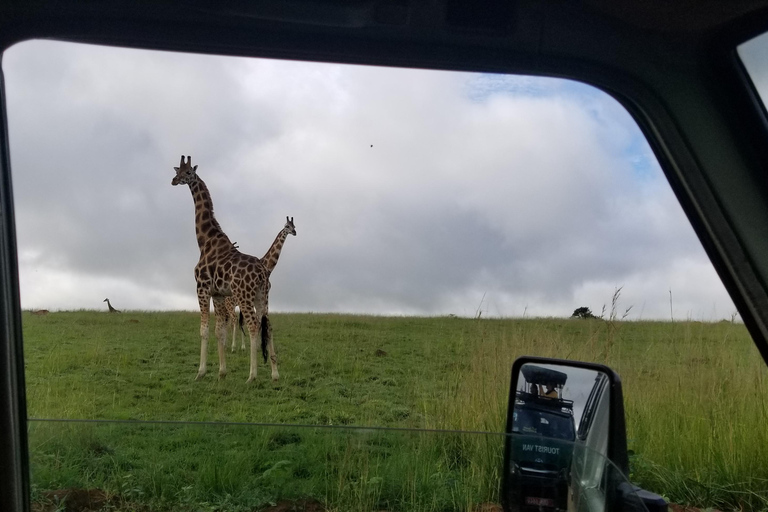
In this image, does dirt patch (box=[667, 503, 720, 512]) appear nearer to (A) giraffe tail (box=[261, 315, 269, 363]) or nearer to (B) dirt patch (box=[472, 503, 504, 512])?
(B) dirt patch (box=[472, 503, 504, 512])

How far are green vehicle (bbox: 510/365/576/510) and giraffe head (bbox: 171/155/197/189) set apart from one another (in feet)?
6.12

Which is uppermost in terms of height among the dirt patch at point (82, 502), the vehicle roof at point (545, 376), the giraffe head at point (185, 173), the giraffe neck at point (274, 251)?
the giraffe head at point (185, 173)

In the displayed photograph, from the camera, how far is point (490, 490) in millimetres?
1436

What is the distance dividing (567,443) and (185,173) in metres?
2.18

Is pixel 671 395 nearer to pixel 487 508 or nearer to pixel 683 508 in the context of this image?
pixel 683 508

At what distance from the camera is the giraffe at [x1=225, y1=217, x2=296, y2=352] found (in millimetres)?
3051

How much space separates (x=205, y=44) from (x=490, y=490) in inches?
40.2

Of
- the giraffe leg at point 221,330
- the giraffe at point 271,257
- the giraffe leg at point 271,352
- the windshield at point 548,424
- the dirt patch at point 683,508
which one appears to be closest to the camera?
the windshield at point 548,424

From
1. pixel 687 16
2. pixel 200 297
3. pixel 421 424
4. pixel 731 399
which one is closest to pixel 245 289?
A: pixel 200 297

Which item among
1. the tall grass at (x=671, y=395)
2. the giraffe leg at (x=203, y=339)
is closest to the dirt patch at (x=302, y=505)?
the tall grass at (x=671, y=395)

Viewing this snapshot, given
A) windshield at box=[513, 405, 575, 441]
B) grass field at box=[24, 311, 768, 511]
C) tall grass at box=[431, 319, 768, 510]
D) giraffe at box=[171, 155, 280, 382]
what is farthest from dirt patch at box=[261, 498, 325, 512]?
giraffe at box=[171, 155, 280, 382]

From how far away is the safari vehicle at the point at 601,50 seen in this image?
1.14 m

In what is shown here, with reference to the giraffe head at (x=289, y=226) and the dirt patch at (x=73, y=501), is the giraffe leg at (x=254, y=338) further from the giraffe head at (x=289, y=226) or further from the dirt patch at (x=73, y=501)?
the dirt patch at (x=73, y=501)

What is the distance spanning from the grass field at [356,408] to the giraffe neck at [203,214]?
55cm
